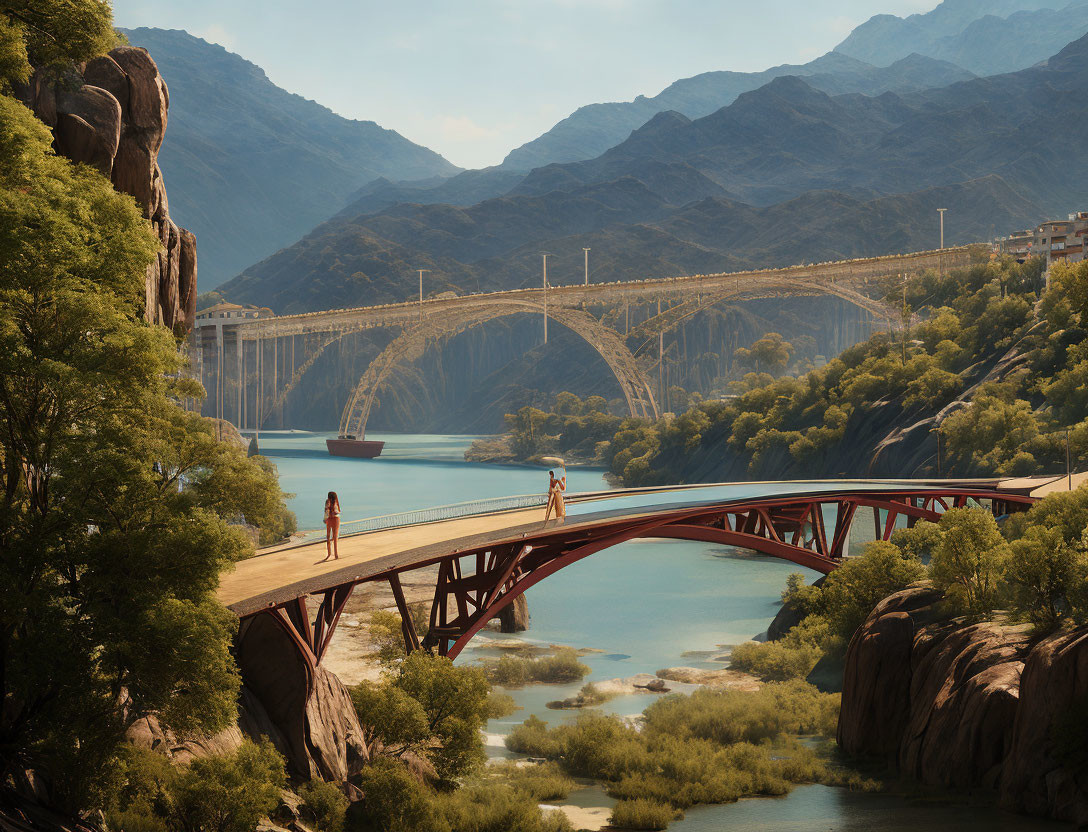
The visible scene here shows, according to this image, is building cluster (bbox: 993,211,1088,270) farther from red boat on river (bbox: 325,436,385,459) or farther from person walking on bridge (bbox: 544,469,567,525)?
red boat on river (bbox: 325,436,385,459)

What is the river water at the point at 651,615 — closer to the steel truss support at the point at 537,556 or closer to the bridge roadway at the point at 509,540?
the steel truss support at the point at 537,556

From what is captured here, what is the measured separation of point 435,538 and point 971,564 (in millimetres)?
11930

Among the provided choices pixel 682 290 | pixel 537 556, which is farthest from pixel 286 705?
pixel 682 290

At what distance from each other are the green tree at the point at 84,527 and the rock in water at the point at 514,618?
1123 inches

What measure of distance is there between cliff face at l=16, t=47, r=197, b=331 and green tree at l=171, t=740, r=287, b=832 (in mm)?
8760

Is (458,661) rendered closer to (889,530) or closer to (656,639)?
(656,639)

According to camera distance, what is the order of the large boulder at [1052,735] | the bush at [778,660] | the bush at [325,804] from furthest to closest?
1. the bush at [778,660]
2. the large boulder at [1052,735]
3. the bush at [325,804]

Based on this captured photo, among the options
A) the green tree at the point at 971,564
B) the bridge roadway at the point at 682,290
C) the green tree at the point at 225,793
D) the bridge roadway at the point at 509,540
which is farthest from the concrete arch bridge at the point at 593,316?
the green tree at the point at 225,793

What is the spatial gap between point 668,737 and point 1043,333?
43.4m

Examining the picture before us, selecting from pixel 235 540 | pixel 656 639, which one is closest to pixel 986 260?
pixel 656 639

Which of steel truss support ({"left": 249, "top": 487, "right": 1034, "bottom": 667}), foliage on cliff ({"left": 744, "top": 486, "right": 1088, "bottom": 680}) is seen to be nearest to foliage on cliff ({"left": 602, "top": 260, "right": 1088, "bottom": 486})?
steel truss support ({"left": 249, "top": 487, "right": 1034, "bottom": 667})

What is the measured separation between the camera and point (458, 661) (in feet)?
114

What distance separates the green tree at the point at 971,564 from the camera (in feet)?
73.8

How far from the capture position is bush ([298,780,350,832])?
50.0ft
